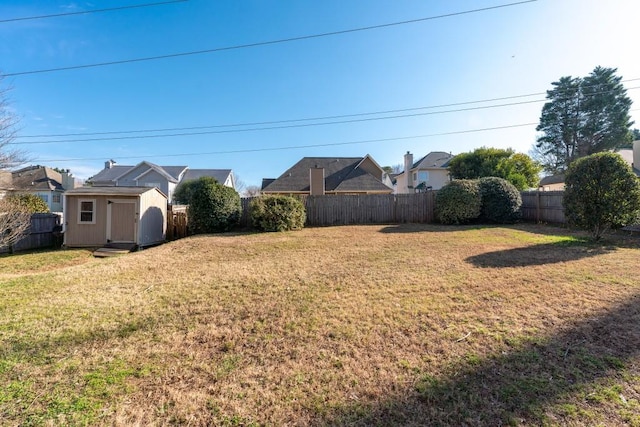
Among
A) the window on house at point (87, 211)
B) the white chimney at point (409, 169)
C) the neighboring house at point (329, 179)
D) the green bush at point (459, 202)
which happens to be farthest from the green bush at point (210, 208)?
the white chimney at point (409, 169)

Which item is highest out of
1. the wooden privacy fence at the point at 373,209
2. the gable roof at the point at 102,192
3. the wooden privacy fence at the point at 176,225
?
the gable roof at the point at 102,192

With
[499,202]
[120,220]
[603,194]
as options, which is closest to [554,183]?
[499,202]

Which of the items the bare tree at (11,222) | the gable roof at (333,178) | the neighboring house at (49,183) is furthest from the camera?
the neighboring house at (49,183)

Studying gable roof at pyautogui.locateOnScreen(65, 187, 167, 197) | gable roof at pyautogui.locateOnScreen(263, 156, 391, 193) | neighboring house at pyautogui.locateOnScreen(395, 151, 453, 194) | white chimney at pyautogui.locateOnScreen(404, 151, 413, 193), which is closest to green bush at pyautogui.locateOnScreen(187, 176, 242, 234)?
gable roof at pyautogui.locateOnScreen(65, 187, 167, 197)

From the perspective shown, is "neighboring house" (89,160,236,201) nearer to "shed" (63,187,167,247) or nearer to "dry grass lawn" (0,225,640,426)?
"shed" (63,187,167,247)

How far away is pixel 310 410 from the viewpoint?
2.13 metres

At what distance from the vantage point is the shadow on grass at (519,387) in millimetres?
2049

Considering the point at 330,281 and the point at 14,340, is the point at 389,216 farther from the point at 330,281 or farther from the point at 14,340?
the point at 14,340

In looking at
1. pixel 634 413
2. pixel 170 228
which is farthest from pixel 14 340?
pixel 170 228

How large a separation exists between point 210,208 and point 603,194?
1432 cm

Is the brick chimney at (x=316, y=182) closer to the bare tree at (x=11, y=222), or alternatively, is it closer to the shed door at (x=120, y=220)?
the shed door at (x=120, y=220)

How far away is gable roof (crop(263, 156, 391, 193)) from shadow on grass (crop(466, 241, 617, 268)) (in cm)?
1481

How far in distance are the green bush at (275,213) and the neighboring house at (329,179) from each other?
930cm

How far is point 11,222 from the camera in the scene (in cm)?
897
